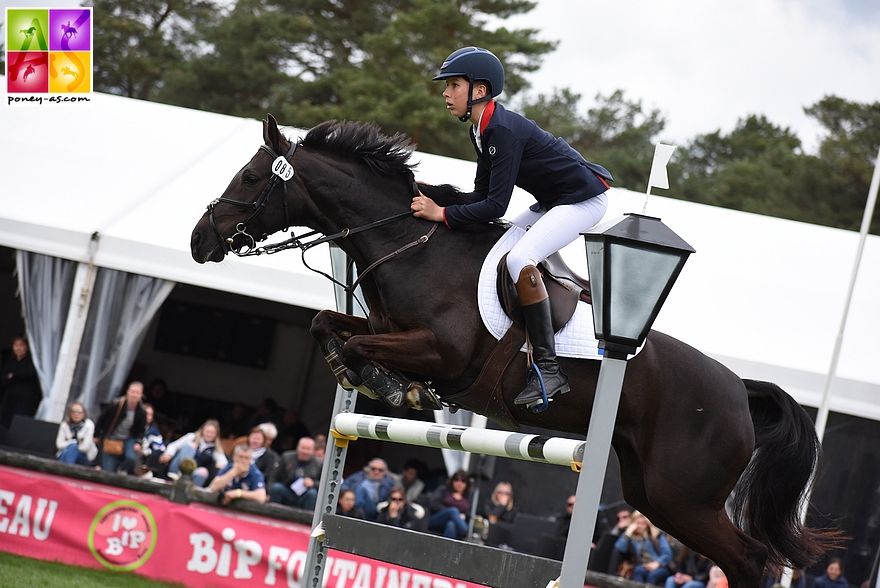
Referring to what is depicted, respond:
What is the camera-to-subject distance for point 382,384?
3604mm

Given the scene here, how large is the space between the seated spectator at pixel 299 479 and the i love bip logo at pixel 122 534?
1.20 meters

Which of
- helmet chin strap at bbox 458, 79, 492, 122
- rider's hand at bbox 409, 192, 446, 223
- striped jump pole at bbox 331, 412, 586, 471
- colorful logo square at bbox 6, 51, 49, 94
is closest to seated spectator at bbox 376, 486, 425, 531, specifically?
striped jump pole at bbox 331, 412, 586, 471

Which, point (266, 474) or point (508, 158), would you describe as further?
point (266, 474)

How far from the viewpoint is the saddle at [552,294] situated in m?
3.81

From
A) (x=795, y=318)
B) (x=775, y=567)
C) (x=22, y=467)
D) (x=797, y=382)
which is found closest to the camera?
(x=775, y=567)

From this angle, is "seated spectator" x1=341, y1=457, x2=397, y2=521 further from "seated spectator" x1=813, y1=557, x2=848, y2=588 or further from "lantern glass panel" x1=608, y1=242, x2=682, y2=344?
"lantern glass panel" x1=608, y1=242, x2=682, y2=344

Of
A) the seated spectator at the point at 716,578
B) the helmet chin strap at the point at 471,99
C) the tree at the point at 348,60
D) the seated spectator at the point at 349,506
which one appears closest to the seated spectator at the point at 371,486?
the seated spectator at the point at 349,506

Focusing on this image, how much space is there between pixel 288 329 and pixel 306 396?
110 centimetres

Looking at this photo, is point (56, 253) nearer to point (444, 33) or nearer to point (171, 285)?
point (171, 285)

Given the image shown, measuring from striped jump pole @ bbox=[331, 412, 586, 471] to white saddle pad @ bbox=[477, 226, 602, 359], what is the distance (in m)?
0.52

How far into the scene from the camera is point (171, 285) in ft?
27.7

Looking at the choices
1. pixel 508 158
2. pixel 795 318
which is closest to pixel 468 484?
pixel 795 318

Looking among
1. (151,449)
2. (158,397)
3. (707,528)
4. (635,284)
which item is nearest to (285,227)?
(635,284)

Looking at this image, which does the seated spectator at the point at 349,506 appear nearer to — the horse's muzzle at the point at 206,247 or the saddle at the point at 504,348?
the saddle at the point at 504,348
